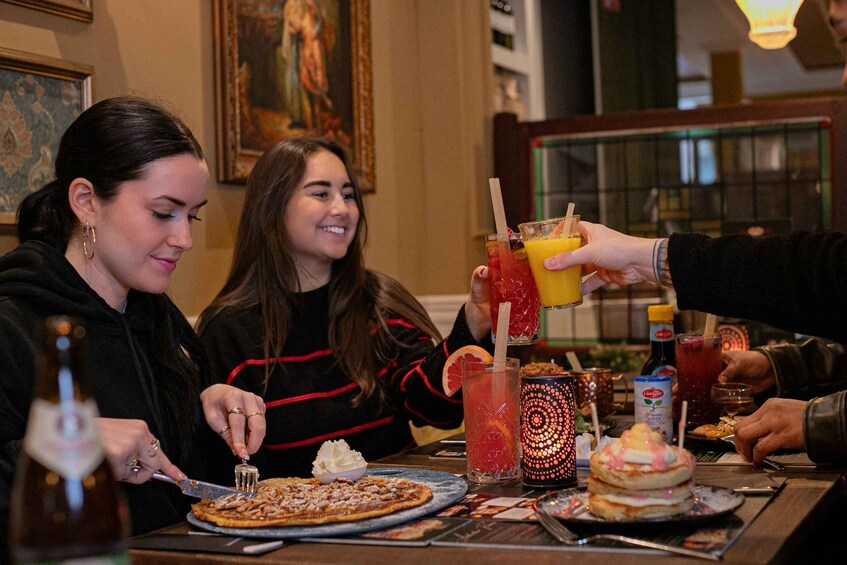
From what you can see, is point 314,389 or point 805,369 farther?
point 314,389

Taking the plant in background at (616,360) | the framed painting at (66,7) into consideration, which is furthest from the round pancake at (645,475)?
the plant in background at (616,360)

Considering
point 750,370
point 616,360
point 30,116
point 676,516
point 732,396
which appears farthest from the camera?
point 616,360

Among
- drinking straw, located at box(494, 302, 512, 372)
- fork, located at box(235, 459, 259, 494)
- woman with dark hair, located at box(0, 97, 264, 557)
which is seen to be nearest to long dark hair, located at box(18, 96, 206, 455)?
woman with dark hair, located at box(0, 97, 264, 557)

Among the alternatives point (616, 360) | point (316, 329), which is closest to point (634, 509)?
point (316, 329)

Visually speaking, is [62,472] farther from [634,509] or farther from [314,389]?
[314,389]

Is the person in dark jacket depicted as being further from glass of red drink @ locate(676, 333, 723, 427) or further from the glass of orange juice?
glass of red drink @ locate(676, 333, 723, 427)

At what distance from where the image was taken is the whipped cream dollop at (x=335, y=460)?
1.77 metres

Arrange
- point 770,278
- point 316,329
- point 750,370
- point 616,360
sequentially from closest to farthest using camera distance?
point 770,278 < point 750,370 < point 316,329 < point 616,360

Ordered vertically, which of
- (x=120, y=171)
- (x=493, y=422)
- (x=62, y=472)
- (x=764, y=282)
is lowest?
(x=493, y=422)

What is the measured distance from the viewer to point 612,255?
182cm

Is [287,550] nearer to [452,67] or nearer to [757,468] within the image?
[757,468]

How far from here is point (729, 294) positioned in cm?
168

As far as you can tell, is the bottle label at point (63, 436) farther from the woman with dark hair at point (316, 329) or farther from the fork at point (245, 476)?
the woman with dark hair at point (316, 329)

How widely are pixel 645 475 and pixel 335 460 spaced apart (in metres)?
0.59
